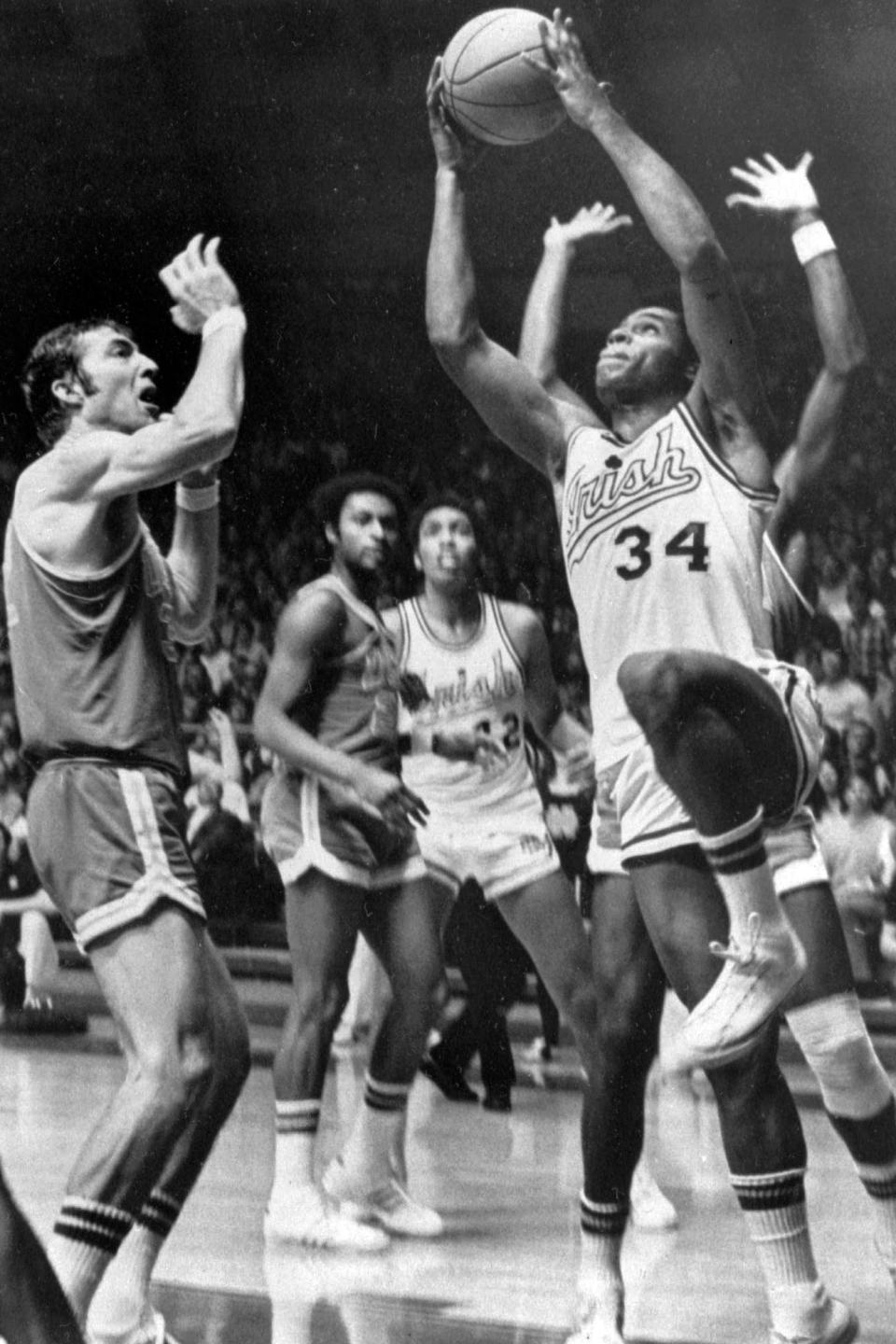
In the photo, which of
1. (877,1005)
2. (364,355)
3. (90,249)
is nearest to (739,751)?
(877,1005)

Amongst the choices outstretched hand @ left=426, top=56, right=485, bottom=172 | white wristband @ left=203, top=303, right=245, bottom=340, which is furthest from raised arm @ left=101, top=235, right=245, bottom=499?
outstretched hand @ left=426, top=56, right=485, bottom=172

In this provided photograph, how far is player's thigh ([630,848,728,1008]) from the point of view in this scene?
3.30 meters

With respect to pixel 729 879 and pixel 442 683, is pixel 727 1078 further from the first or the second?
pixel 442 683

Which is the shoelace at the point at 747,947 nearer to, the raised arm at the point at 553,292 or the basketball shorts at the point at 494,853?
the basketball shorts at the point at 494,853

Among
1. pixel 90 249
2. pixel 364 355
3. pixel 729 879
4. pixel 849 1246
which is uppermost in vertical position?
pixel 90 249

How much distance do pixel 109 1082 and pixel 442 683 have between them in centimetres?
172

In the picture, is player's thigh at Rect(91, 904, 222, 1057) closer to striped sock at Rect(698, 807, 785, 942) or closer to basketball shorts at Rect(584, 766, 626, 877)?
basketball shorts at Rect(584, 766, 626, 877)

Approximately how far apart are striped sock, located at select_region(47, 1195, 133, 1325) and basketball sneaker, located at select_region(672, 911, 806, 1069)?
106 cm

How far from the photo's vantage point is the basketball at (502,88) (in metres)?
3.80

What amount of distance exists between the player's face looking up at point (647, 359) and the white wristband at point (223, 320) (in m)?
0.77

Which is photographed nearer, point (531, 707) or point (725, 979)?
point (725, 979)

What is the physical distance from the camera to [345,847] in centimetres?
428

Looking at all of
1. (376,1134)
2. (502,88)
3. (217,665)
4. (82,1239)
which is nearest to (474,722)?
(217,665)

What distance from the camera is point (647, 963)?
136 inches
